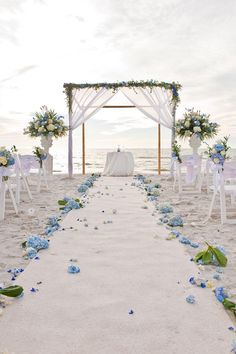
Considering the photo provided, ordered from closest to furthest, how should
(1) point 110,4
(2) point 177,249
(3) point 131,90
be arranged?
(2) point 177,249 < (1) point 110,4 < (3) point 131,90

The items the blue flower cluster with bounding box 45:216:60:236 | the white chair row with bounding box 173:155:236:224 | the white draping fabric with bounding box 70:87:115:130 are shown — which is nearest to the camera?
the blue flower cluster with bounding box 45:216:60:236

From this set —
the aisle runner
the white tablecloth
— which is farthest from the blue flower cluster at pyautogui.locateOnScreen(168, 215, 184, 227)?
the white tablecloth

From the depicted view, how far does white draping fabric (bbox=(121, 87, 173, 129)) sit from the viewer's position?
11.1 metres

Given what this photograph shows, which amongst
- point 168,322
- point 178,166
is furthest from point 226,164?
point 168,322

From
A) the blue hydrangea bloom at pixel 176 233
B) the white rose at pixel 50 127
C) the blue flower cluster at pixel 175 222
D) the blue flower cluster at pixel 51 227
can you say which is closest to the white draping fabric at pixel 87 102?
the white rose at pixel 50 127

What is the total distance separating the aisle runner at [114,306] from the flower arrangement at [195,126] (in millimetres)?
6552

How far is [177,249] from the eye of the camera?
3.54m

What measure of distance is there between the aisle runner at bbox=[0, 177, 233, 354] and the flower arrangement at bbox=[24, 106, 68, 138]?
6.65m

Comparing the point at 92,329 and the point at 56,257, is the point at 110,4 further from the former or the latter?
the point at 92,329

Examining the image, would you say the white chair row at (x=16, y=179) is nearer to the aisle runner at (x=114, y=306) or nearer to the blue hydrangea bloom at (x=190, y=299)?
the aisle runner at (x=114, y=306)

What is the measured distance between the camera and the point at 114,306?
2.29m

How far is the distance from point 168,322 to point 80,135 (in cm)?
1045

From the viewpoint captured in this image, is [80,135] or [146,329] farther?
[80,135]

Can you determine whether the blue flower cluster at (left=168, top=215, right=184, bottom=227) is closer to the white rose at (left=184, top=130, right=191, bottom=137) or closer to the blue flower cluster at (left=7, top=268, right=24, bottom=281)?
the blue flower cluster at (left=7, top=268, right=24, bottom=281)
